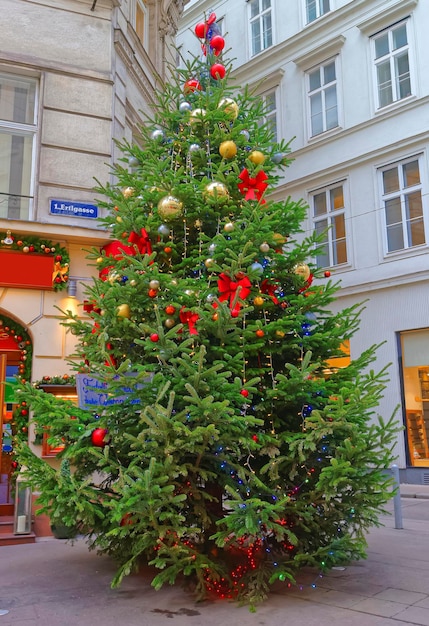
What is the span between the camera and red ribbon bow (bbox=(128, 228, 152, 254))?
6402mm

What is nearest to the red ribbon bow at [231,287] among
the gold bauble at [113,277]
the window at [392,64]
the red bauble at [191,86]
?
the gold bauble at [113,277]

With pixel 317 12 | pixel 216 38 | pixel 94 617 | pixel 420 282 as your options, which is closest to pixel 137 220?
pixel 216 38

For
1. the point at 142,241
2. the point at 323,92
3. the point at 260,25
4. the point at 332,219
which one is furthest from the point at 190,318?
the point at 260,25

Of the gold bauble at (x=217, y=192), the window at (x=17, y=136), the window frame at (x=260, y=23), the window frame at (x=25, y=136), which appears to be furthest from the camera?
the window frame at (x=260, y=23)

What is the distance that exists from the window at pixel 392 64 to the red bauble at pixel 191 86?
40.2 ft

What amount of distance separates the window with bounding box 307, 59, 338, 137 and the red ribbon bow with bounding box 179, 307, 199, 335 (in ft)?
51.3

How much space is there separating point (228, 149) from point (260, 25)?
1884 centimetres

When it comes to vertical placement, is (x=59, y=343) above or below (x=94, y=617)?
above

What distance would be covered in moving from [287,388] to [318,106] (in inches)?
669

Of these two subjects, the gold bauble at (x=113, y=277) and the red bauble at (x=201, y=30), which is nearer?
the gold bauble at (x=113, y=277)

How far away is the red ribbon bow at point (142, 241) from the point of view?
6.40 meters

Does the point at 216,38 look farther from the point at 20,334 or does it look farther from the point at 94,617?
the point at 94,617

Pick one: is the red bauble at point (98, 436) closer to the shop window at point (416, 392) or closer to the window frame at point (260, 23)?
the shop window at point (416, 392)

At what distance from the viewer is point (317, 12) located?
20.6 metres
